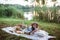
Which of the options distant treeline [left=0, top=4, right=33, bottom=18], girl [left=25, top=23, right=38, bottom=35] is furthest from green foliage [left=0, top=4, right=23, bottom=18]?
girl [left=25, top=23, right=38, bottom=35]

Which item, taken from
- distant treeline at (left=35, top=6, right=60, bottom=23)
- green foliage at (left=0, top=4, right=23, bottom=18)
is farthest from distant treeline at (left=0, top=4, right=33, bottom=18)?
distant treeline at (left=35, top=6, right=60, bottom=23)

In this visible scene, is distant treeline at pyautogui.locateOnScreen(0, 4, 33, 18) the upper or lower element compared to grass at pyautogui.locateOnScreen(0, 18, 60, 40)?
upper

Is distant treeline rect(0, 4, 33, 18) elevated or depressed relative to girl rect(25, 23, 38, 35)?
elevated

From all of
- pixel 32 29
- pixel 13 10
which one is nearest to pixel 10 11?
pixel 13 10

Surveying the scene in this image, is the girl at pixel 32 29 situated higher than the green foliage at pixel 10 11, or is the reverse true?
the green foliage at pixel 10 11

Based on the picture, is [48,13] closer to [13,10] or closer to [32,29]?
[32,29]

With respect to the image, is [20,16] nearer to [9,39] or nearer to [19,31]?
[19,31]

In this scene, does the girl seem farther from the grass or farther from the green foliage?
the green foliage

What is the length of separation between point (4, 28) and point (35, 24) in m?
0.33

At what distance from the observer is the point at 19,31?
136cm

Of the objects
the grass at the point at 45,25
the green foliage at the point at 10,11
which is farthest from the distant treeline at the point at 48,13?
the green foliage at the point at 10,11

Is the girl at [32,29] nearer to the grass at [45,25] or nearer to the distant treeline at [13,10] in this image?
the grass at [45,25]

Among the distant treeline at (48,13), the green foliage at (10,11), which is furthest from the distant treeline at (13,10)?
the distant treeline at (48,13)

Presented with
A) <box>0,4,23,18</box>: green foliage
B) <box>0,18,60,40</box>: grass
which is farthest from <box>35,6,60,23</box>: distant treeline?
<box>0,4,23,18</box>: green foliage
